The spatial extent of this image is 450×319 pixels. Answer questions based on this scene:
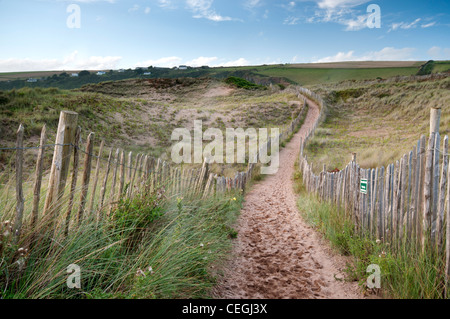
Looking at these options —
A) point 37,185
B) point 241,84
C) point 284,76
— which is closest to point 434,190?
point 37,185

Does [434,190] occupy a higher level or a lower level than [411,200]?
higher

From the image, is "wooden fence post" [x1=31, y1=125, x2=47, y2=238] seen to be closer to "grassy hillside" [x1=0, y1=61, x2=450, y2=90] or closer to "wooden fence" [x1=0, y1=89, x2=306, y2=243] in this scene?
"wooden fence" [x1=0, y1=89, x2=306, y2=243]

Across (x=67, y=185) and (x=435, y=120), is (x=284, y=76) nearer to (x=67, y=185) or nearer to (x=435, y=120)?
(x=435, y=120)

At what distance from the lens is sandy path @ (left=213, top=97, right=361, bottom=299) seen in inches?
153

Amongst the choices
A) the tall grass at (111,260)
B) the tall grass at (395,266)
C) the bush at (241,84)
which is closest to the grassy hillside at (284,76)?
the bush at (241,84)

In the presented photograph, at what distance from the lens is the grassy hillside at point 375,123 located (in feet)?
48.1

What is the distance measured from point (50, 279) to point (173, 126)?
26.9 metres

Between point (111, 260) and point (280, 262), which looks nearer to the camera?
point (111, 260)

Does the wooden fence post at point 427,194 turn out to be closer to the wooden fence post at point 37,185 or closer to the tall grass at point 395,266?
the tall grass at point 395,266

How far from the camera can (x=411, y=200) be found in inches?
147

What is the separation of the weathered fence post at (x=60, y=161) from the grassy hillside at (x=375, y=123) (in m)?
11.7

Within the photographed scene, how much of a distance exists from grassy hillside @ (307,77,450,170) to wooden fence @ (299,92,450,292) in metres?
7.70

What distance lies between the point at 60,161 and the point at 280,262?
146 inches

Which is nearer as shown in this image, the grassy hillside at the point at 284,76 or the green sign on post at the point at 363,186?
the green sign on post at the point at 363,186
